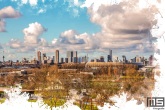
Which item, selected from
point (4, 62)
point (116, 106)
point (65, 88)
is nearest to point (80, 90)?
point (65, 88)

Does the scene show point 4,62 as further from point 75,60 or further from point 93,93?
point 93,93

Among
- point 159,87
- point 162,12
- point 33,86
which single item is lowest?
point 33,86

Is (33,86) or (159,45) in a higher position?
(159,45)

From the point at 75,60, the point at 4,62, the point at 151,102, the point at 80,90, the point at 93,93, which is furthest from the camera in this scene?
the point at 75,60

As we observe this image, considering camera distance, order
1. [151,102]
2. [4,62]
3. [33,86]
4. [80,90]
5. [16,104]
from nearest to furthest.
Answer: [151,102] → [16,104] → [80,90] → [33,86] → [4,62]

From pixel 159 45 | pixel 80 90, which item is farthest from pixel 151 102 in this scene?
pixel 80 90

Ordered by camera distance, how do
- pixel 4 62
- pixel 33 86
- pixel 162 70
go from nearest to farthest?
1. pixel 162 70
2. pixel 33 86
3. pixel 4 62

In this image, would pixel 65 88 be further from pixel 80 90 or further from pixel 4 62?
pixel 4 62

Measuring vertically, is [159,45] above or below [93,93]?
above

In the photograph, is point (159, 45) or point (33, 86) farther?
point (33, 86)
